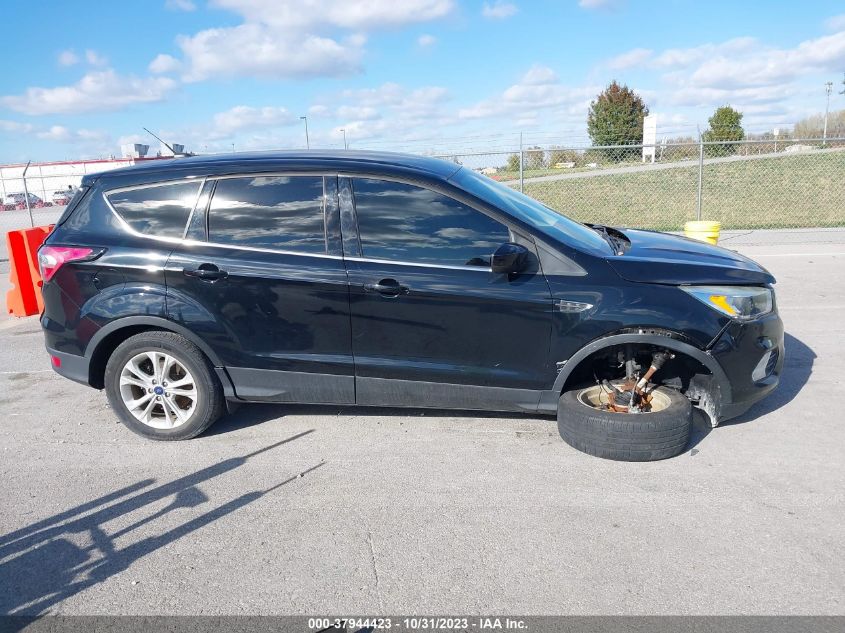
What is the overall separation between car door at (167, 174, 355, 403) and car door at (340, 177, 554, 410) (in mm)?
130

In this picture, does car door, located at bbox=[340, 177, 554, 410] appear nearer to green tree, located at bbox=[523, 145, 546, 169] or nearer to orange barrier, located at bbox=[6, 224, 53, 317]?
orange barrier, located at bbox=[6, 224, 53, 317]

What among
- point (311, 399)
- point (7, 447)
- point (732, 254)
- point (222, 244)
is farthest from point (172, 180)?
point (732, 254)

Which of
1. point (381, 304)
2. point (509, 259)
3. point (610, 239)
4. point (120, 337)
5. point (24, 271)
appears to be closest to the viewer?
point (509, 259)

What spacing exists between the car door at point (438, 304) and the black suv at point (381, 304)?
10 mm

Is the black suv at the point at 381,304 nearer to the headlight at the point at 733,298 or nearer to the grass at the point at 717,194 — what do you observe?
the headlight at the point at 733,298

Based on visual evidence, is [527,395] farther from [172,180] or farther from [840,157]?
[840,157]

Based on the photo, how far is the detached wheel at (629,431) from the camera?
12.7ft

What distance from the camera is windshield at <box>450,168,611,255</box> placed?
13.8 ft

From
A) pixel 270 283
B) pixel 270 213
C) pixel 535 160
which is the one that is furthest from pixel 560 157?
pixel 270 283

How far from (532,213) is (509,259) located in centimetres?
84

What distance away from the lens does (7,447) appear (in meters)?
4.54

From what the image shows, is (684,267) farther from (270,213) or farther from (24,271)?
(24,271)

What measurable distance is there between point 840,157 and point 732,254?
21473mm

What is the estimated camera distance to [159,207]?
174 inches
